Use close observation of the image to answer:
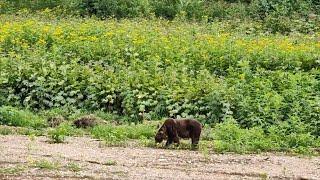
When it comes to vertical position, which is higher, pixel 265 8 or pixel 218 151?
pixel 265 8

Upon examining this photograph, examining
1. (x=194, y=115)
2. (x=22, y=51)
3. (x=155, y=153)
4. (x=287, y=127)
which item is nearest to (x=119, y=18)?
(x=22, y=51)

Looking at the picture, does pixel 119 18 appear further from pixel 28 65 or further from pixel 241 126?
pixel 241 126

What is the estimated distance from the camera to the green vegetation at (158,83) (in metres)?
12.7

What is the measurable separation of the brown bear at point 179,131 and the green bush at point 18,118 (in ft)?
10.6

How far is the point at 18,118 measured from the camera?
533 inches

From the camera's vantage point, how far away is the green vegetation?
41.6 feet

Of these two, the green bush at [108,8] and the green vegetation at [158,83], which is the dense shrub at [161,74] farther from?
the green bush at [108,8]

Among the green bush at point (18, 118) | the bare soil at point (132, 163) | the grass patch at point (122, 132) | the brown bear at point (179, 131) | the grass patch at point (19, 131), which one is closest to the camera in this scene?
the bare soil at point (132, 163)

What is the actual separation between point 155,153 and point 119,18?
14724 mm

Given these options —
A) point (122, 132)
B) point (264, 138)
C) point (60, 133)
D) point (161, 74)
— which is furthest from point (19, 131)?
point (264, 138)

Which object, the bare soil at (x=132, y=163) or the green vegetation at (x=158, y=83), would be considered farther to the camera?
the green vegetation at (x=158, y=83)

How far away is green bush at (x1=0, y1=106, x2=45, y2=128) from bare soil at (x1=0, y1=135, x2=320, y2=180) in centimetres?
165

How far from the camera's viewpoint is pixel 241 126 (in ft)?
44.1

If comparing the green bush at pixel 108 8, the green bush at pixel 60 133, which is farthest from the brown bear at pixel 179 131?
the green bush at pixel 108 8
